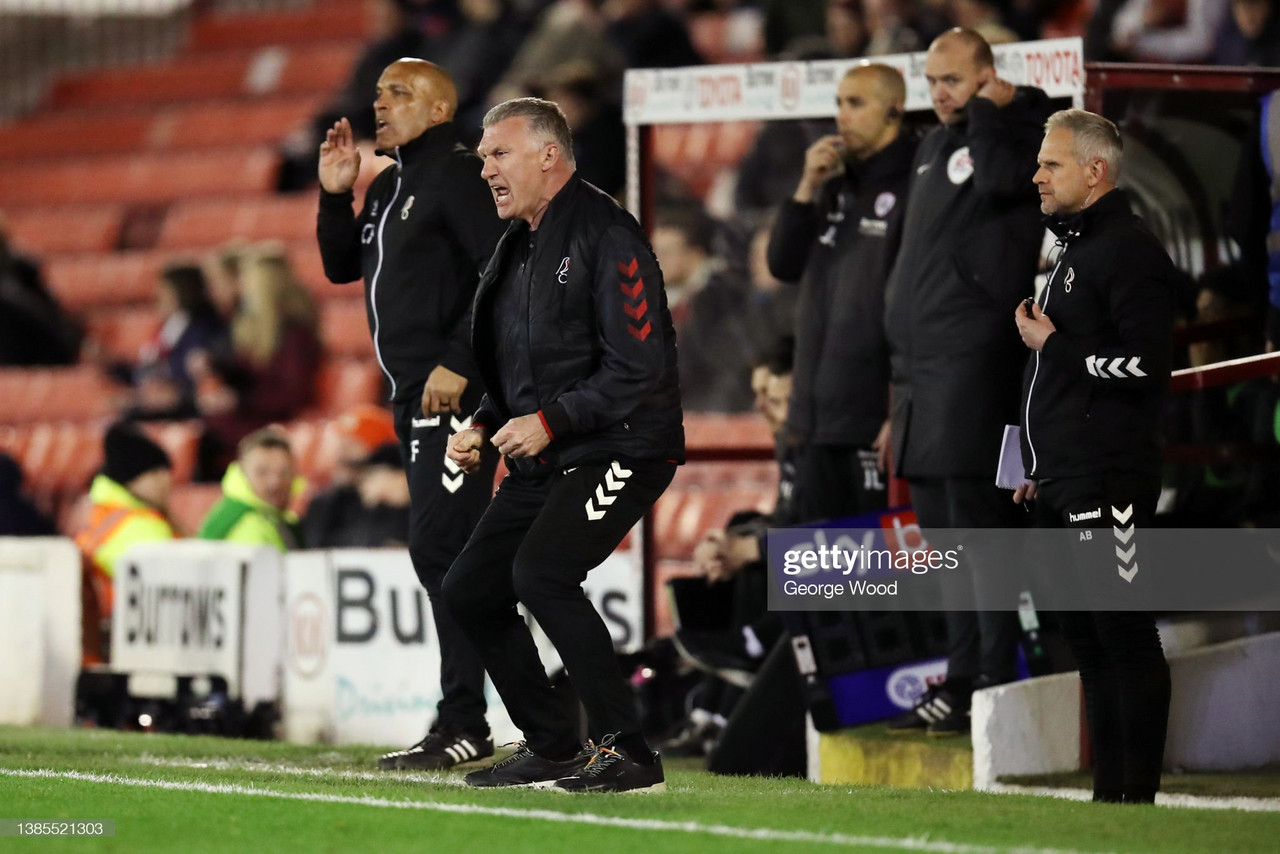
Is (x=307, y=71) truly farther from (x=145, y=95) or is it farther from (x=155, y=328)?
(x=155, y=328)

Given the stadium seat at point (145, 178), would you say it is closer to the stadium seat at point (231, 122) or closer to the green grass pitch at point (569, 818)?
the stadium seat at point (231, 122)

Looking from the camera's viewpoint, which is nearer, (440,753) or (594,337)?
(594,337)

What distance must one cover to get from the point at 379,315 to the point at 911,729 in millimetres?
2272

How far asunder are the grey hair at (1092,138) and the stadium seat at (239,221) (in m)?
10.6

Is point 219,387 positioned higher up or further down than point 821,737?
higher up

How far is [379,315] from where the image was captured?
652 cm

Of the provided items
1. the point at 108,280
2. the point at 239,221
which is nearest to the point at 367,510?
the point at 239,221

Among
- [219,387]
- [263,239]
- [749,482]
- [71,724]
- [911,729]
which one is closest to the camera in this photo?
[911,729]

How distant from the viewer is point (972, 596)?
6926mm

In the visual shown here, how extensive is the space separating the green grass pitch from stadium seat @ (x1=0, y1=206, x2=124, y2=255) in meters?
12.5

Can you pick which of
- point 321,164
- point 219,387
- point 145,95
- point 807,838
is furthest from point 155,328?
point 807,838

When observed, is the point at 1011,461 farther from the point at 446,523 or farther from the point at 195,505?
the point at 195,505

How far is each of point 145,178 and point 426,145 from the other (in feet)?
40.6

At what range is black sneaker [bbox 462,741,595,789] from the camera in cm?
556
